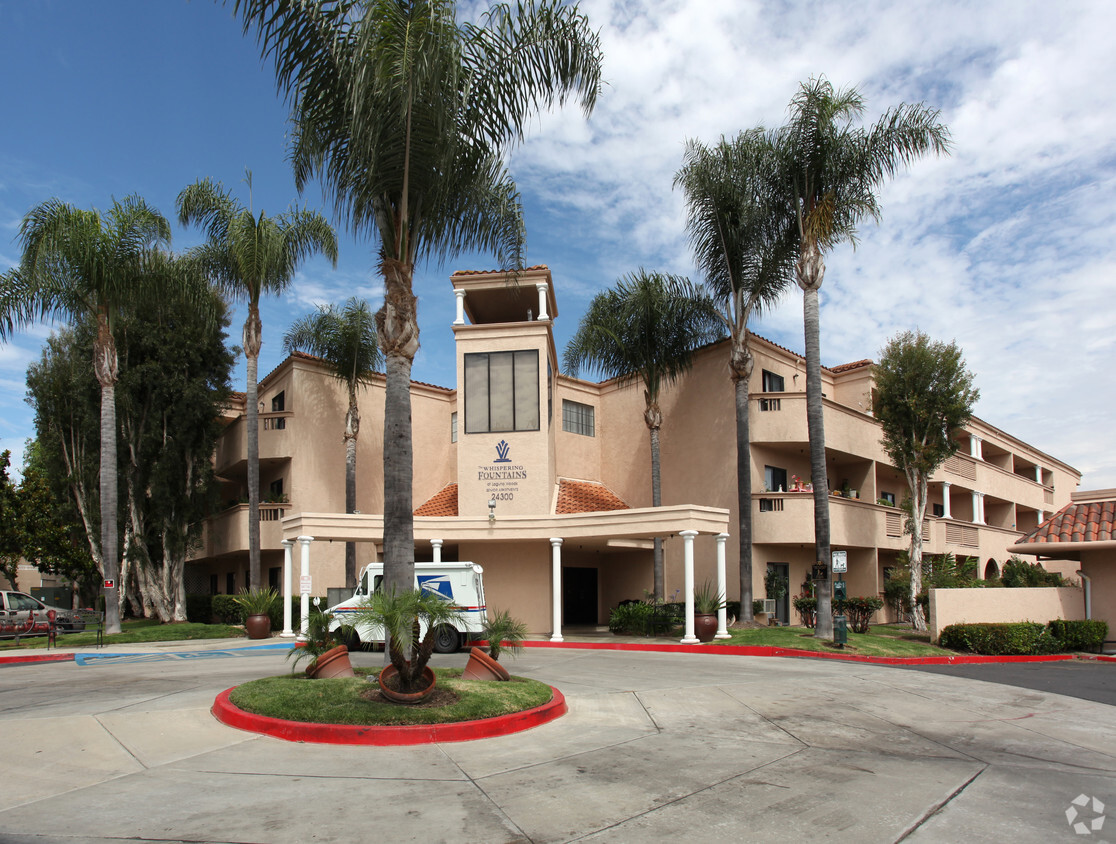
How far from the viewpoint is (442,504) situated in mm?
28656

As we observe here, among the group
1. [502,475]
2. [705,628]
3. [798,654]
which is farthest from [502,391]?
[798,654]

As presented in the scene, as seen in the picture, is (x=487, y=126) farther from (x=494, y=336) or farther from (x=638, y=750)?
(x=494, y=336)

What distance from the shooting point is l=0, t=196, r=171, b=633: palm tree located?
76.0 ft

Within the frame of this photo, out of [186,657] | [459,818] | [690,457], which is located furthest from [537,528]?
[459,818]

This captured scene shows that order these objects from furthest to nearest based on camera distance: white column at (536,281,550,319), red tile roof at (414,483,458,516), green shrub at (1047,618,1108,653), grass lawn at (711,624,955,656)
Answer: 1. red tile roof at (414,483,458,516)
2. white column at (536,281,550,319)
3. green shrub at (1047,618,1108,653)
4. grass lawn at (711,624,955,656)

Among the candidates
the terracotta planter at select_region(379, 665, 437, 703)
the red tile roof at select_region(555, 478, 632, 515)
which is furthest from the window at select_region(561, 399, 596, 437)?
the terracotta planter at select_region(379, 665, 437, 703)

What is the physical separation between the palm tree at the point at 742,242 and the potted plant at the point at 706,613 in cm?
236

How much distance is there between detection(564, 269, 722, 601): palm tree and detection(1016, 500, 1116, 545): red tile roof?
A: 34.8 feet

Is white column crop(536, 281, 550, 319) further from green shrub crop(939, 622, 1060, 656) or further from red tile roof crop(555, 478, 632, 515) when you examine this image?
green shrub crop(939, 622, 1060, 656)

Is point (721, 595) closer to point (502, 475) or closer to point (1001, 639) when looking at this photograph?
point (1001, 639)

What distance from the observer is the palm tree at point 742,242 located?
23.4 metres

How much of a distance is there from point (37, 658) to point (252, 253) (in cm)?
1296
